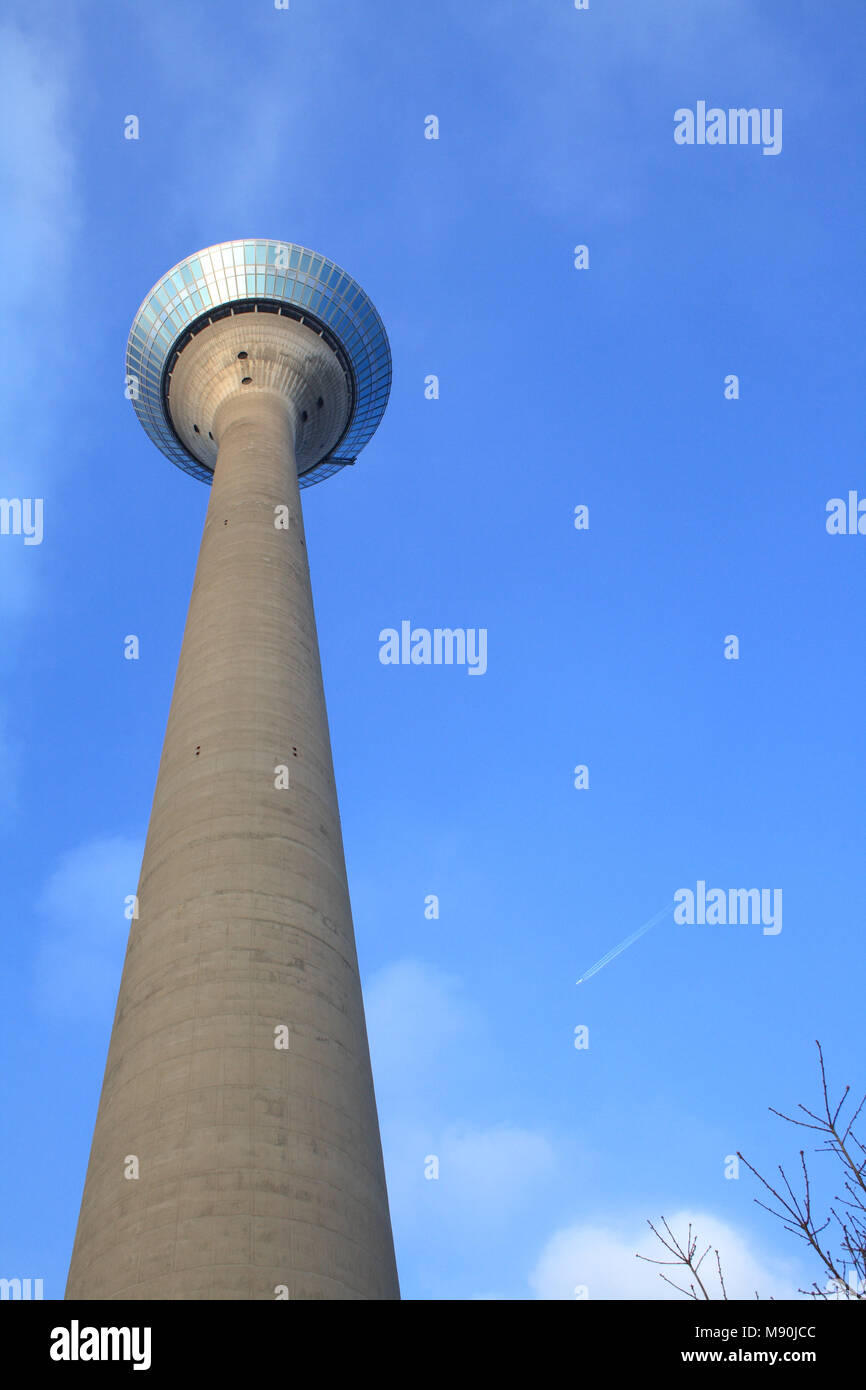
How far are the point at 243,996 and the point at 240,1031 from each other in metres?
0.74

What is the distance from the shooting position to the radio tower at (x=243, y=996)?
19.6m

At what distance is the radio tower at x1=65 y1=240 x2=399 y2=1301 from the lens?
19597mm

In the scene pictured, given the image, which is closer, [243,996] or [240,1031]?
[240,1031]

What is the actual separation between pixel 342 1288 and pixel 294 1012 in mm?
5029

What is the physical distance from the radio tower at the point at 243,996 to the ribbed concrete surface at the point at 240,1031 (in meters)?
0.04

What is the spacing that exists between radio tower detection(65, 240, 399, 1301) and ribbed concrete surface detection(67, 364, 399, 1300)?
4 cm

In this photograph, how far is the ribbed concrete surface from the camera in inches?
768

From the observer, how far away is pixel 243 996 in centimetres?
2267

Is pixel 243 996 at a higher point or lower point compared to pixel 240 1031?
higher
